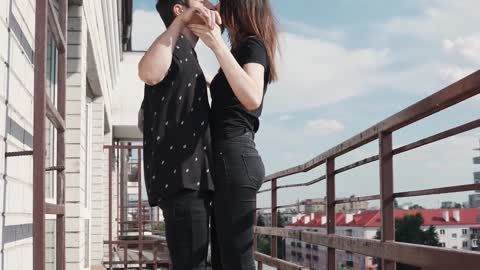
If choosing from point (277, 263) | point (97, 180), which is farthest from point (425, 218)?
point (97, 180)

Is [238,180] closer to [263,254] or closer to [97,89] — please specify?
[263,254]

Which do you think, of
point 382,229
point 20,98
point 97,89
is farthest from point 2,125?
point 97,89

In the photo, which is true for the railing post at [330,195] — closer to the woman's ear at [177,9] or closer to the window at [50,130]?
the window at [50,130]

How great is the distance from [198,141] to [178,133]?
0.06 meters

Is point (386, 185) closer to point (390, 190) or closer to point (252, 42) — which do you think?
point (390, 190)

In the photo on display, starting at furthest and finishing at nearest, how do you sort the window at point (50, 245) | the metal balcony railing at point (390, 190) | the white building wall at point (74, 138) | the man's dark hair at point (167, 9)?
the white building wall at point (74, 138) < the window at point (50, 245) < the metal balcony railing at point (390, 190) < the man's dark hair at point (167, 9)

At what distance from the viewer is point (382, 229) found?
9.74ft

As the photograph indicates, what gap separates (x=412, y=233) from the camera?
2715 mm

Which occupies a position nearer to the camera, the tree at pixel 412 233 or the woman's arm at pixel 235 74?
the woman's arm at pixel 235 74

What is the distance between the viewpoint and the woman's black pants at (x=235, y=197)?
1.71m

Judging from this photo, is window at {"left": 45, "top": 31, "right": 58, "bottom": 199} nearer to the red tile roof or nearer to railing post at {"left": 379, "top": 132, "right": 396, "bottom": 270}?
the red tile roof

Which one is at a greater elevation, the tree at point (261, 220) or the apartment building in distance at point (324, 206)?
the apartment building in distance at point (324, 206)

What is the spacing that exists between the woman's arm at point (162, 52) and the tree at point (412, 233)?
1.18 metres

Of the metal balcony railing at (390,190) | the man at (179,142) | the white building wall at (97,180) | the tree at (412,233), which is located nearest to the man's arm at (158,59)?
the man at (179,142)
